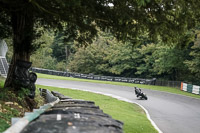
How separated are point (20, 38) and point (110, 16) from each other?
359 cm

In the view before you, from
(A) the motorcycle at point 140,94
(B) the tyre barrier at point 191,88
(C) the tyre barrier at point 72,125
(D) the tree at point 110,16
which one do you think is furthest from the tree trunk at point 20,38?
(B) the tyre barrier at point 191,88

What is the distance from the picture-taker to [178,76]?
145 ft

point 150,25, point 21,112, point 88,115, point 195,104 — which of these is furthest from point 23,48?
point 195,104

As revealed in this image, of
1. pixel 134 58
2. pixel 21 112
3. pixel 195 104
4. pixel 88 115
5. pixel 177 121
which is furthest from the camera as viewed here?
pixel 134 58

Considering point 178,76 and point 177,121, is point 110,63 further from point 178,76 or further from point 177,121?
point 177,121

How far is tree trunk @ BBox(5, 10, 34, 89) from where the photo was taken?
10812 mm

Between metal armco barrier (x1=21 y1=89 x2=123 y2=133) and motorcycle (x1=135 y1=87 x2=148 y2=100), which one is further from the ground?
metal armco barrier (x1=21 y1=89 x2=123 y2=133)

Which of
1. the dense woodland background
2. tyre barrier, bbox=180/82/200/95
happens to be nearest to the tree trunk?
tyre barrier, bbox=180/82/200/95

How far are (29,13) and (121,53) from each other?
40.7 m

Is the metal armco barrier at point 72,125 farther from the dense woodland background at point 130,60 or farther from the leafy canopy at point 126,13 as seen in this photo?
the dense woodland background at point 130,60

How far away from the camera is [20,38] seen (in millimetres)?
10914

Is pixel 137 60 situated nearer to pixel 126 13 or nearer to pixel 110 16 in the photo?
pixel 110 16

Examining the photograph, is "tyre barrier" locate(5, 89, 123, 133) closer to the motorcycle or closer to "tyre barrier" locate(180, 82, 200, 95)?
the motorcycle

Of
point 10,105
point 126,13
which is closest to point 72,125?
point 10,105
